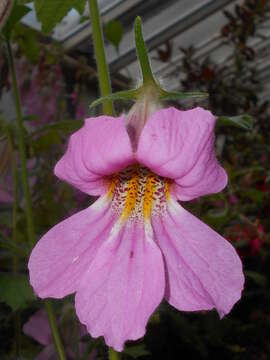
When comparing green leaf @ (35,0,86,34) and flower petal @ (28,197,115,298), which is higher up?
green leaf @ (35,0,86,34)

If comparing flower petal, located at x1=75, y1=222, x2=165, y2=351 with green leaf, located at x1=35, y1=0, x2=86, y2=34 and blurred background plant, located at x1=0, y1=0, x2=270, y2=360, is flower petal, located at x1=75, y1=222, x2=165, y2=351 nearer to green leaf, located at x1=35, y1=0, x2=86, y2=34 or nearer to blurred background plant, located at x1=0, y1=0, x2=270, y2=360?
blurred background plant, located at x1=0, y1=0, x2=270, y2=360

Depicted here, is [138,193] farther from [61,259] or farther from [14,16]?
[14,16]

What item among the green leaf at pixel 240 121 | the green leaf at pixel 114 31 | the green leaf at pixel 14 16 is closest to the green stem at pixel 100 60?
the green leaf at pixel 240 121

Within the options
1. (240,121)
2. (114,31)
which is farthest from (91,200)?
(240,121)

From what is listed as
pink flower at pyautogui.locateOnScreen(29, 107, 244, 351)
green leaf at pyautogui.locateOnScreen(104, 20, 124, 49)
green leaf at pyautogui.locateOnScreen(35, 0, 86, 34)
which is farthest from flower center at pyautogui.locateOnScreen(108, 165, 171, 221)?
green leaf at pyautogui.locateOnScreen(104, 20, 124, 49)

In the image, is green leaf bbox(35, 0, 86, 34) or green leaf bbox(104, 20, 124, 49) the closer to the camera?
green leaf bbox(35, 0, 86, 34)

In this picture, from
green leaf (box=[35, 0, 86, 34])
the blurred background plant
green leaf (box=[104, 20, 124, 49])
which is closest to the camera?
green leaf (box=[35, 0, 86, 34])
